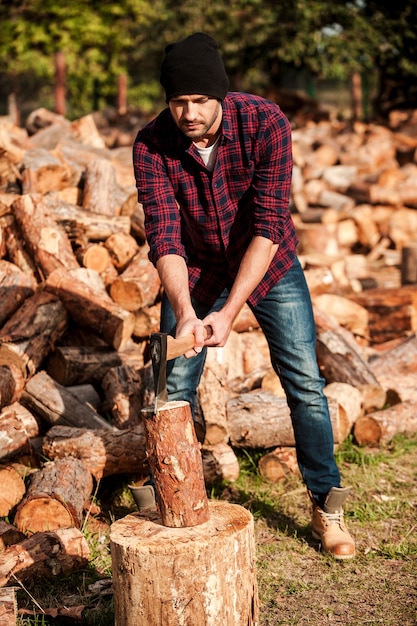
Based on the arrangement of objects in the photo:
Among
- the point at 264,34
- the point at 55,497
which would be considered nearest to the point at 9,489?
the point at 55,497

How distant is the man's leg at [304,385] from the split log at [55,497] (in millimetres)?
1183

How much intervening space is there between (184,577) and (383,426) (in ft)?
9.21

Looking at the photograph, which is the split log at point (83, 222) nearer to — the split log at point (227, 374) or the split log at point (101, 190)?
the split log at point (101, 190)

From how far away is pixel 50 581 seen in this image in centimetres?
352

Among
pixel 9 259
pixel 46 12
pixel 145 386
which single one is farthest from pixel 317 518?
pixel 46 12

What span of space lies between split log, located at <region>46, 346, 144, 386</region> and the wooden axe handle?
220 cm

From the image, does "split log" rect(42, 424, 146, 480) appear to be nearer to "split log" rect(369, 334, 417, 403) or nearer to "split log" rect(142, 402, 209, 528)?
"split log" rect(142, 402, 209, 528)

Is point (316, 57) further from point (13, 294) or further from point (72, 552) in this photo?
point (72, 552)

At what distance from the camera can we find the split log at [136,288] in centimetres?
561

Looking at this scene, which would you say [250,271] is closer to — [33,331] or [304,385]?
[304,385]

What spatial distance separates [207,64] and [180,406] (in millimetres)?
1393

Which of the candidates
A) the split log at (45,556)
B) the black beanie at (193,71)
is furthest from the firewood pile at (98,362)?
the black beanie at (193,71)

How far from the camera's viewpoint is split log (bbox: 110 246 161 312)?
5.61 meters

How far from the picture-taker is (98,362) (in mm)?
5289
